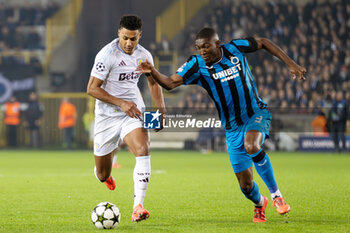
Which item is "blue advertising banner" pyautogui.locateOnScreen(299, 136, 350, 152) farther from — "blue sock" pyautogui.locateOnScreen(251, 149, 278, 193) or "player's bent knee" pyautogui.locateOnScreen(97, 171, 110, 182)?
"blue sock" pyautogui.locateOnScreen(251, 149, 278, 193)

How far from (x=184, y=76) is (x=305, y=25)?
62.6 feet

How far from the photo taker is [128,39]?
6141 mm

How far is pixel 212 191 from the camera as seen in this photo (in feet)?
29.4

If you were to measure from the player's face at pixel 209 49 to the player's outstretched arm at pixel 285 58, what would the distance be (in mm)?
468

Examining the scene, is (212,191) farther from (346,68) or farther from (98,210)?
A: (346,68)

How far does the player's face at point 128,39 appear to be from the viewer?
6.08m

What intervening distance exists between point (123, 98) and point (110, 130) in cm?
37

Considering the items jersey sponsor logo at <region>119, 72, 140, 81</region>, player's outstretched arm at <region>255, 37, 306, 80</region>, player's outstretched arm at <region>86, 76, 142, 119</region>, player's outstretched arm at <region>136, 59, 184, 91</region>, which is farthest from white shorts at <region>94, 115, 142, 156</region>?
player's outstretched arm at <region>255, 37, 306, 80</region>

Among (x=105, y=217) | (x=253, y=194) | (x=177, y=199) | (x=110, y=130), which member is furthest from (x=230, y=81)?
(x=177, y=199)

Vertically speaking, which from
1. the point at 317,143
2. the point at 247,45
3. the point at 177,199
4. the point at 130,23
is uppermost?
the point at 130,23

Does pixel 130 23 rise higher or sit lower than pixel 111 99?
higher

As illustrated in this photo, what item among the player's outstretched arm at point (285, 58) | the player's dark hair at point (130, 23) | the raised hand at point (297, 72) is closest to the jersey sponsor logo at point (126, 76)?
the player's dark hair at point (130, 23)

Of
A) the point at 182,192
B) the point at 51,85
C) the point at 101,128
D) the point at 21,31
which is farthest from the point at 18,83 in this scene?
the point at 101,128

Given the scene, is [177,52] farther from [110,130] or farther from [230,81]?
[230,81]
